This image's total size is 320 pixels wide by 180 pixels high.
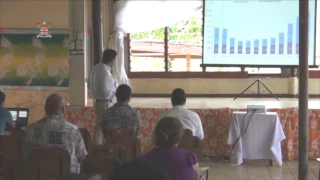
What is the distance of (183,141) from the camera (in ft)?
13.6

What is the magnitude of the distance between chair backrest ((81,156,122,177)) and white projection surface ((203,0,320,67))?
196 inches

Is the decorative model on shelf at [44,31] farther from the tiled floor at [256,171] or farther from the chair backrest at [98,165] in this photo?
the chair backrest at [98,165]

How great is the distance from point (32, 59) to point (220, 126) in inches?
189

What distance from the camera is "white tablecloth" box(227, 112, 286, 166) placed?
6438 mm

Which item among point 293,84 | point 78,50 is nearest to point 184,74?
point 293,84

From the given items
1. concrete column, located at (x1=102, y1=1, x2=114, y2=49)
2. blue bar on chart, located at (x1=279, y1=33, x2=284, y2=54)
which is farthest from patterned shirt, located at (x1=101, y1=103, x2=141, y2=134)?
concrete column, located at (x1=102, y1=1, x2=114, y2=49)

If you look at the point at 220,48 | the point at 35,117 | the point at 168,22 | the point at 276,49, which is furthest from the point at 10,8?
the point at 276,49

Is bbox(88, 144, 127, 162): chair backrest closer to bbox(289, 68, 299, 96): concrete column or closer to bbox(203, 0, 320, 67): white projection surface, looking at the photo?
bbox(203, 0, 320, 67): white projection surface

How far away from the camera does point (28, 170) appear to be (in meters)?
2.93

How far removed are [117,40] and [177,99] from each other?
14.8 ft

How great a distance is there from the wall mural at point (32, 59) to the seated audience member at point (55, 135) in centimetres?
632

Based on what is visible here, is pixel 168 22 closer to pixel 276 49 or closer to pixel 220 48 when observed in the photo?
pixel 220 48

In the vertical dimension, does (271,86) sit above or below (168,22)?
below

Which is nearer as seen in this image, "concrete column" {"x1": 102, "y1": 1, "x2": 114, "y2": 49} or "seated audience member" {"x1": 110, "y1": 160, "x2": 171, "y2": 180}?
"seated audience member" {"x1": 110, "y1": 160, "x2": 171, "y2": 180}
